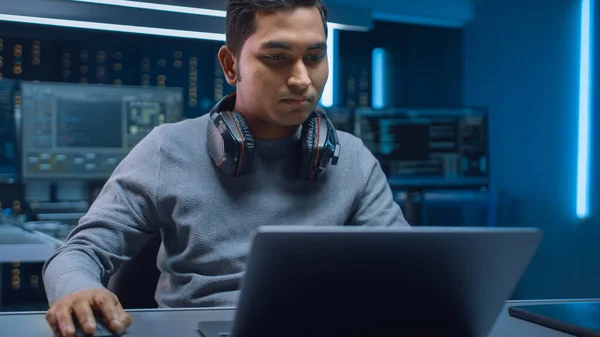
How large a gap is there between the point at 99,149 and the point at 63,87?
334mm

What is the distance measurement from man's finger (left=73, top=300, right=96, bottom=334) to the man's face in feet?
1.62

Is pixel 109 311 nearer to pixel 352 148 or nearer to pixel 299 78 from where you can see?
pixel 299 78

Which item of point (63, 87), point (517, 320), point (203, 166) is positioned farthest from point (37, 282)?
point (517, 320)

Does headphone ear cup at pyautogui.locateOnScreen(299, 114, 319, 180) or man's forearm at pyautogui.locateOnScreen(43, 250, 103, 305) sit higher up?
headphone ear cup at pyautogui.locateOnScreen(299, 114, 319, 180)

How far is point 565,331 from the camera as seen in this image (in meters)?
0.79

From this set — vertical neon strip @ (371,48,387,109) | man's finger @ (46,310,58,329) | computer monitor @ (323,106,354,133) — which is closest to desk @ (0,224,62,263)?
man's finger @ (46,310,58,329)

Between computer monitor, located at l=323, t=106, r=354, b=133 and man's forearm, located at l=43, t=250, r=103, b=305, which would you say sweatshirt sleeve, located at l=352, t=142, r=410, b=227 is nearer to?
man's forearm, located at l=43, t=250, r=103, b=305

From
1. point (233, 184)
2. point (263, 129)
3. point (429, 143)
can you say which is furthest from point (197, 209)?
point (429, 143)

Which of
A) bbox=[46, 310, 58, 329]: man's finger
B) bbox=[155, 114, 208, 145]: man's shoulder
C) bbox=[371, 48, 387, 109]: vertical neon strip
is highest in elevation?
bbox=[371, 48, 387, 109]: vertical neon strip

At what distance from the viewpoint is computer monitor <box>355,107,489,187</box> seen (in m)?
3.71

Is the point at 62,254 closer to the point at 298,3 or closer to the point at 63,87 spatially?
the point at 298,3

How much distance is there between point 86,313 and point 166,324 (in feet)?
0.40

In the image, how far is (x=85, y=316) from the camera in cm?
70

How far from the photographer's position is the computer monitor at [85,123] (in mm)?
2957
